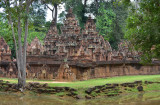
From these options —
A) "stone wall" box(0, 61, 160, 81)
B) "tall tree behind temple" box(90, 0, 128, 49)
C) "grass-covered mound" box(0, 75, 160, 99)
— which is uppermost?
"tall tree behind temple" box(90, 0, 128, 49)

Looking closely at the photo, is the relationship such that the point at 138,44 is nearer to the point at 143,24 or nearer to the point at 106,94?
A: the point at 143,24

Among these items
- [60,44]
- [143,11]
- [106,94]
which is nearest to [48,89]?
[106,94]

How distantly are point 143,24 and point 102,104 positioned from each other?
17.4 ft

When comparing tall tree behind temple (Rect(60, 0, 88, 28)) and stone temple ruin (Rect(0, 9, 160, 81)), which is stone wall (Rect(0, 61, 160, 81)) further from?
tall tree behind temple (Rect(60, 0, 88, 28))

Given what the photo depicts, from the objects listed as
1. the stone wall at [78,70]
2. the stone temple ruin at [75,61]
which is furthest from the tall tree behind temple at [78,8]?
the stone wall at [78,70]

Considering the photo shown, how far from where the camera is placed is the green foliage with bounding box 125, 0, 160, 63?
12531 millimetres

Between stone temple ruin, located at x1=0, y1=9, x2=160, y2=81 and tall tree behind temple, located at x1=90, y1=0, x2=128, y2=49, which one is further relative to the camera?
tall tree behind temple, located at x1=90, y1=0, x2=128, y2=49

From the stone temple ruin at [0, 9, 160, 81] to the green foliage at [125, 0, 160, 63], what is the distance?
328cm

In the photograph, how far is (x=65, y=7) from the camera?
173 feet

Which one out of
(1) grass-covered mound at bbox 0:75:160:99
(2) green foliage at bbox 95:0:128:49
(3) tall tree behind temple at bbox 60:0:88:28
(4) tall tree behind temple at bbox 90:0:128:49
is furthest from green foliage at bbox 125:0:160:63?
(3) tall tree behind temple at bbox 60:0:88:28

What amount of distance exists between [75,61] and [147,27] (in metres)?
9.20

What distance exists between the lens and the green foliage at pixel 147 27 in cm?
1253

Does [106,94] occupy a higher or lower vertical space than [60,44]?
lower

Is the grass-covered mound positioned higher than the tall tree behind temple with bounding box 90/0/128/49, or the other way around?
the tall tree behind temple with bounding box 90/0/128/49
